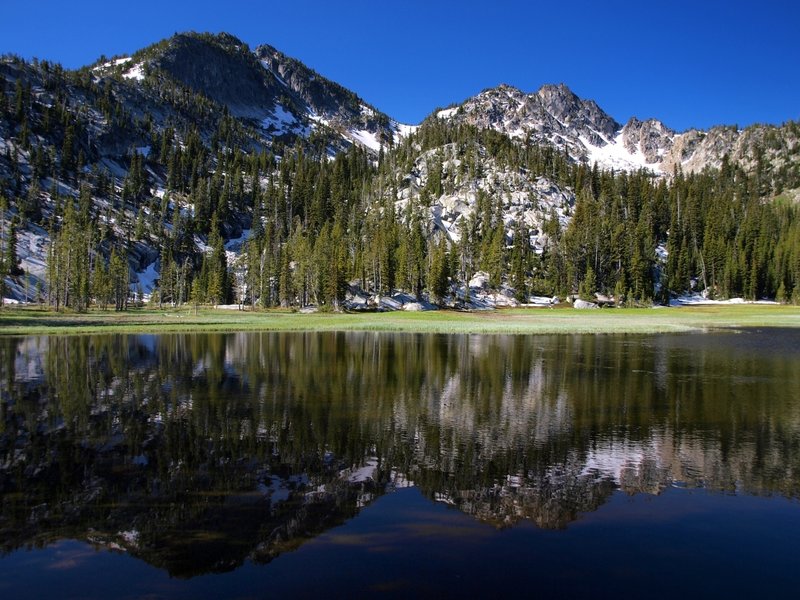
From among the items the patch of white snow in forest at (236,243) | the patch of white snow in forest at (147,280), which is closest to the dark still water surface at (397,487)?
the patch of white snow in forest at (147,280)

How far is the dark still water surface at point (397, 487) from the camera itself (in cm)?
966

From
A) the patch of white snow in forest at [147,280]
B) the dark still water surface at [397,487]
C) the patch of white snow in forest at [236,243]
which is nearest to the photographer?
the dark still water surface at [397,487]

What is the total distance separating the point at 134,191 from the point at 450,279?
116907 millimetres

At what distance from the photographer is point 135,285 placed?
490ft

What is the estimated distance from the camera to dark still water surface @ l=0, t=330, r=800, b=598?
31.7 ft

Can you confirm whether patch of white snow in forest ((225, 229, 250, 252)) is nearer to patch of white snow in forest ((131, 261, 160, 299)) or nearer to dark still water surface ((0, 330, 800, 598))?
patch of white snow in forest ((131, 261, 160, 299))

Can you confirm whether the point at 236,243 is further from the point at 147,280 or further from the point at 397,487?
the point at 397,487

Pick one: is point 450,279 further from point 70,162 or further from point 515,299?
point 70,162

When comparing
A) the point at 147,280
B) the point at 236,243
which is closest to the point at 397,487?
the point at 147,280

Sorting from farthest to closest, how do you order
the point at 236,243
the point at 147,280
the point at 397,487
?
the point at 236,243 → the point at 147,280 → the point at 397,487

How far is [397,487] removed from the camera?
14.1 metres

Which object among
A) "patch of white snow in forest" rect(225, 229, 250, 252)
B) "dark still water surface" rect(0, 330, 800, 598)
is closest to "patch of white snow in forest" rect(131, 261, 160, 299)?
"patch of white snow in forest" rect(225, 229, 250, 252)

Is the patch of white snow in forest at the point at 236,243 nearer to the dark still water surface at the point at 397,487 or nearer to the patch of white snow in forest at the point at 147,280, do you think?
the patch of white snow in forest at the point at 147,280

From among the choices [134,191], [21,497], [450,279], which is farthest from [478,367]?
[134,191]
